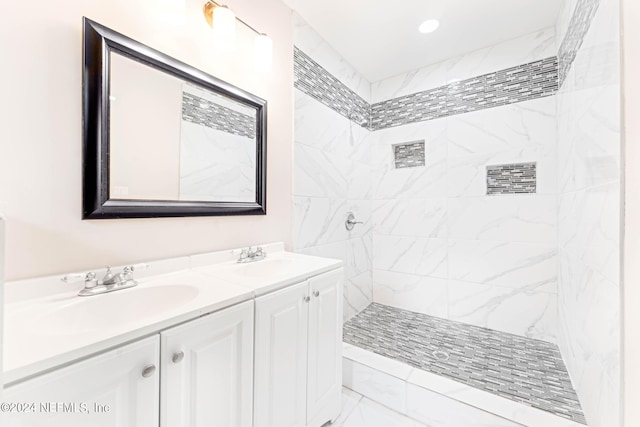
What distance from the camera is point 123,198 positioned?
100 centimetres

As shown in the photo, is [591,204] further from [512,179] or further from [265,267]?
[265,267]

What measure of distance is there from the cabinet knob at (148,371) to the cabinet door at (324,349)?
0.64 m

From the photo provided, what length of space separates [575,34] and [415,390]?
7.24 feet

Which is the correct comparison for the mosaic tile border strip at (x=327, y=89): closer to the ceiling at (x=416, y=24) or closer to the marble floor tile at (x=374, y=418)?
the ceiling at (x=416, y=24)

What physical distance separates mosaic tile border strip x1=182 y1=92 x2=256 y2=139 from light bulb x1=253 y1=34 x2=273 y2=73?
1.05ft

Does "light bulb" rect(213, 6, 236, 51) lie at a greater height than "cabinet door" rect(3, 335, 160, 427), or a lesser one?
greater

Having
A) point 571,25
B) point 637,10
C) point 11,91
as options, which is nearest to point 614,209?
point 637,10

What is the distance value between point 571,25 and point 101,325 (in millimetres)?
2760

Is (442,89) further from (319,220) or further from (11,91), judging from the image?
(11,91)

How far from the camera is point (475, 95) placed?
2.21 metres

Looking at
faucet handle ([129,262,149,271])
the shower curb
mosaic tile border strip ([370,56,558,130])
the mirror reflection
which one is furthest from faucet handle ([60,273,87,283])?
mosaic tile border strip ([370,56,558,130])

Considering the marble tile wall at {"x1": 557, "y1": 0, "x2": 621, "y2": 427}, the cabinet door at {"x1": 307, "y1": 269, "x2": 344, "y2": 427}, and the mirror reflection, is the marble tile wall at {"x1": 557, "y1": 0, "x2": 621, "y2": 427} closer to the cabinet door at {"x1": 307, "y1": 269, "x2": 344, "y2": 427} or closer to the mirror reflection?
the cabinet door at {"x1": 307, "y1": 269, "x2": 344, "y2": 427}

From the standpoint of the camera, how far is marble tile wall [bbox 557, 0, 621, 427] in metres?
0.94

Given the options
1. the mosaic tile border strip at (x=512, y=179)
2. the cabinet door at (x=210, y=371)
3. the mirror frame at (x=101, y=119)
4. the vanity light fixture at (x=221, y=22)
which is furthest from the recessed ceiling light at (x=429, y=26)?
the cabinet door at (x=210, y=371)
